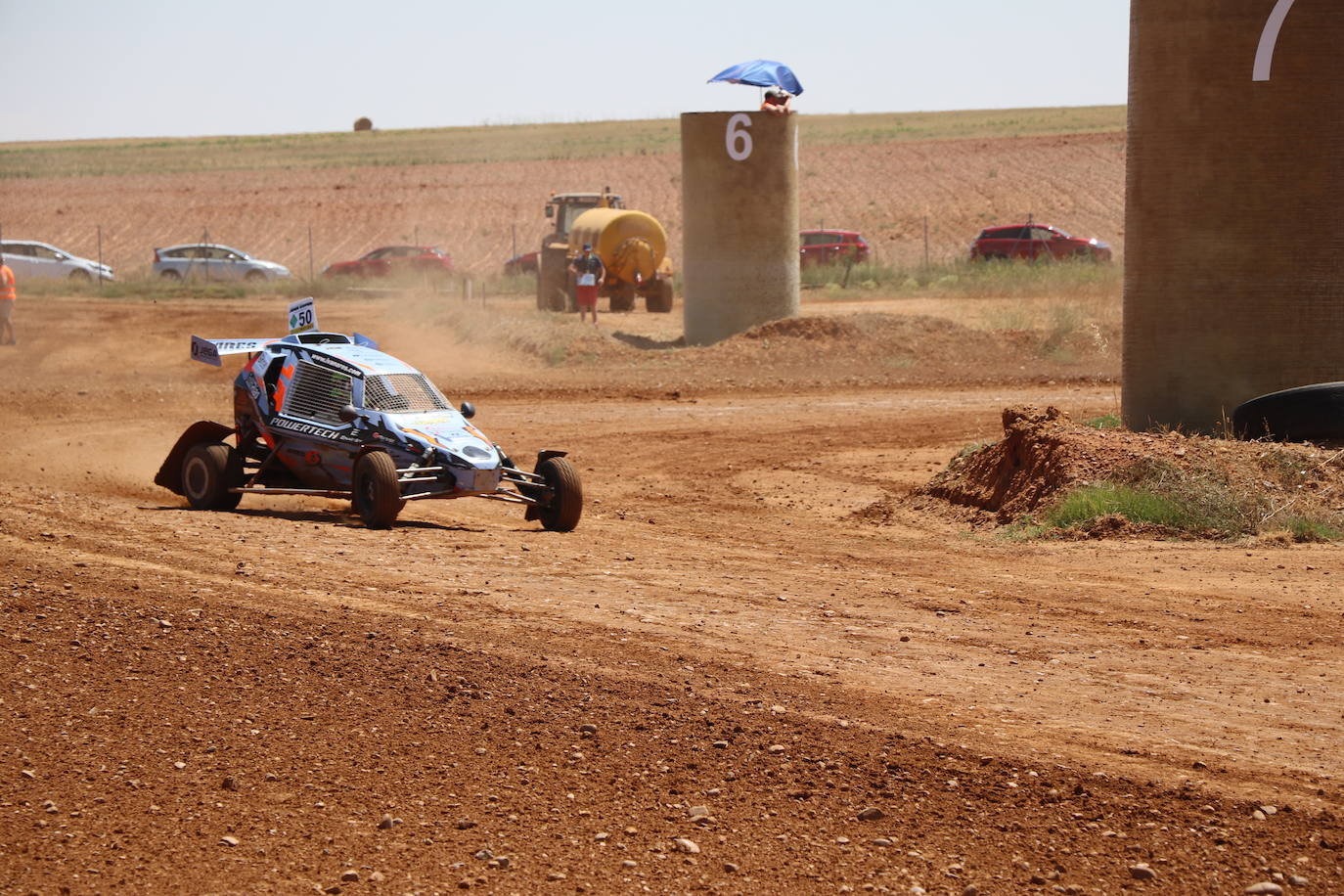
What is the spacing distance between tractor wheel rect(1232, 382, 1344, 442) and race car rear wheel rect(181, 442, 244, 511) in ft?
31.9

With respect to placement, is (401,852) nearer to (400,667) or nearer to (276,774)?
(276,774)

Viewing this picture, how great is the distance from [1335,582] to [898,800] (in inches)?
222

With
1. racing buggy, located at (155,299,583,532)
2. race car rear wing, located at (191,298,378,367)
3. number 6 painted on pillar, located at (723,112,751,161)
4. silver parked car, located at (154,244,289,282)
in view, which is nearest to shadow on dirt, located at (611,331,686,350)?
number 6 painted on pillar, located at (723,112,751,161)

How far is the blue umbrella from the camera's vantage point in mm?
29797

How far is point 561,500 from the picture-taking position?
13.6 m

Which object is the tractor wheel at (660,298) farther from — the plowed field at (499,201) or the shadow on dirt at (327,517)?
the shadow on dirt at (327,517)

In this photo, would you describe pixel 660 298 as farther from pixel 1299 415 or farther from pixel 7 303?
pixel 1299 415

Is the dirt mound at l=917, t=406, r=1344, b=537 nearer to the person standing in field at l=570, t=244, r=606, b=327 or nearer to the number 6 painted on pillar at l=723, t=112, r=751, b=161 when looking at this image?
the number 6 painted on pillar at l=723, t=112, r=751, b=161

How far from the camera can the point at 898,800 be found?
6.48 m

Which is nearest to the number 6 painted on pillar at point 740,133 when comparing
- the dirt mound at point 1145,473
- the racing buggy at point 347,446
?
the racing buggy at point 347,446

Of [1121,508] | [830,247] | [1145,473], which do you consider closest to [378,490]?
[1121,508]

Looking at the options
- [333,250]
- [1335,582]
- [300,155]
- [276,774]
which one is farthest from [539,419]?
[300,155]

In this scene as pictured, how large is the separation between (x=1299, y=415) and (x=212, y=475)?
33.7ft

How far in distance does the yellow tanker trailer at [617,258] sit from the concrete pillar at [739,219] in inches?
193
